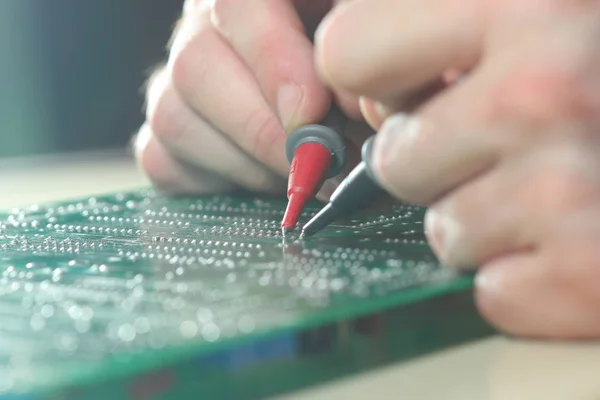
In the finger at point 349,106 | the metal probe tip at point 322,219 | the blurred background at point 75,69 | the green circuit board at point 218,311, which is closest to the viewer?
the green circuit board at point 218,311

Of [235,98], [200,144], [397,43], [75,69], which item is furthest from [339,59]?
[75,69]

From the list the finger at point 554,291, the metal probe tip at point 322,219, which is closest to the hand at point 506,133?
the finger at point 554,291

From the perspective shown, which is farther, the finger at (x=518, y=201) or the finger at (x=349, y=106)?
the finger at (x=349, y=106)

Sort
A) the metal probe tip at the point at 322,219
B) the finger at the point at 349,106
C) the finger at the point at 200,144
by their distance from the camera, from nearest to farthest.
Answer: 1. the metal probe tip at the point at 322,219
2. the finger at the point at 349,106
3. the finger at the point at 200,144

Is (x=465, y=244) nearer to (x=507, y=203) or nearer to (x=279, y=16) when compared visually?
(x=507, y=203)

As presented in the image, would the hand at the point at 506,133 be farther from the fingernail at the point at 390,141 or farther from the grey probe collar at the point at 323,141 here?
the grey probe collar at the point at 323,141

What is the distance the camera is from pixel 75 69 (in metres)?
2.30

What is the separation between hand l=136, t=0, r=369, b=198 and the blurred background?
124 cm

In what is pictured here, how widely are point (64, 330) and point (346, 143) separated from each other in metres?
0.42

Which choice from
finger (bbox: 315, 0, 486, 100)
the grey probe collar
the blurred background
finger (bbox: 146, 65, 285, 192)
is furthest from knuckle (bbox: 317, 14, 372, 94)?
the blurred background

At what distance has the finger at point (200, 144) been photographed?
3.14ft

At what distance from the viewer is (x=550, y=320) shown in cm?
46

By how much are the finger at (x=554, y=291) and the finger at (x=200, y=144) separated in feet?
1.64

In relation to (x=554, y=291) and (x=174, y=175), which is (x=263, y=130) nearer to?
(x=174, y=175)
